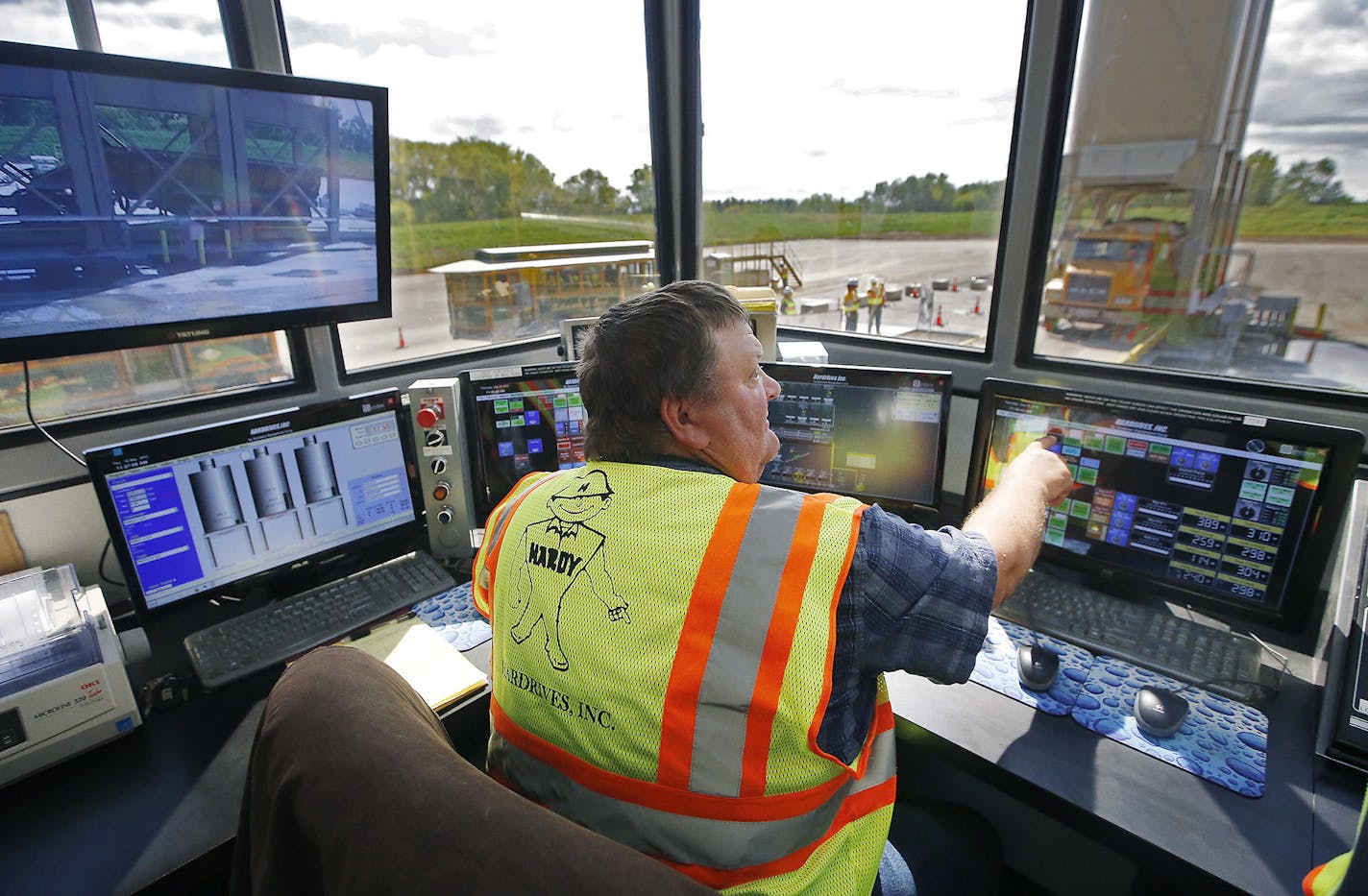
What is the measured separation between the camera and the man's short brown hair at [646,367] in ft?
3.21

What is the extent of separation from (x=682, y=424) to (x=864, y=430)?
2.85ft

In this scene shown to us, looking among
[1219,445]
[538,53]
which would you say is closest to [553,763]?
[1219,445]

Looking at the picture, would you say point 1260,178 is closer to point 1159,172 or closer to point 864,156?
point 1159,172

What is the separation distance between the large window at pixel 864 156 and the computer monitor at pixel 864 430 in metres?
0.60

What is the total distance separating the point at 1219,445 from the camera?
4.24ft

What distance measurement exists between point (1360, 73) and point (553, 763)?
2092mm

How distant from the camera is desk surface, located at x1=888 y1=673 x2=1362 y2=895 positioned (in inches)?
37.5

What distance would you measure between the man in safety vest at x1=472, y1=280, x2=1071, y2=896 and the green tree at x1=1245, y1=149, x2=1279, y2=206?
1.28 metres

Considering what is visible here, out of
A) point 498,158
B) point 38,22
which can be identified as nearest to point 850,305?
point 498,158

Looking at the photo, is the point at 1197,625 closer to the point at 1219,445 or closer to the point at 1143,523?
the point at 1143,523

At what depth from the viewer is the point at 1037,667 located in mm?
1284

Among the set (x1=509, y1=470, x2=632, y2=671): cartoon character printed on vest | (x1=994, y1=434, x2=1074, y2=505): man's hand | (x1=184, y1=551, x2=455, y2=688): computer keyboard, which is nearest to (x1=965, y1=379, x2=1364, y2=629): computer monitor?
(x1=994, y1=434, x2=1074, y2=505): man's hand

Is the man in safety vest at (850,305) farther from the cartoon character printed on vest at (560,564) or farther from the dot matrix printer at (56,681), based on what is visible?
the dot matrix printer at (56,681)

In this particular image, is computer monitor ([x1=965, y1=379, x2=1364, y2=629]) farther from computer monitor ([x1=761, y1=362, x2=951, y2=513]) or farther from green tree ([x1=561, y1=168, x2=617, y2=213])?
green tree ([x1=561, y1=168, x2=617, y2=213])
